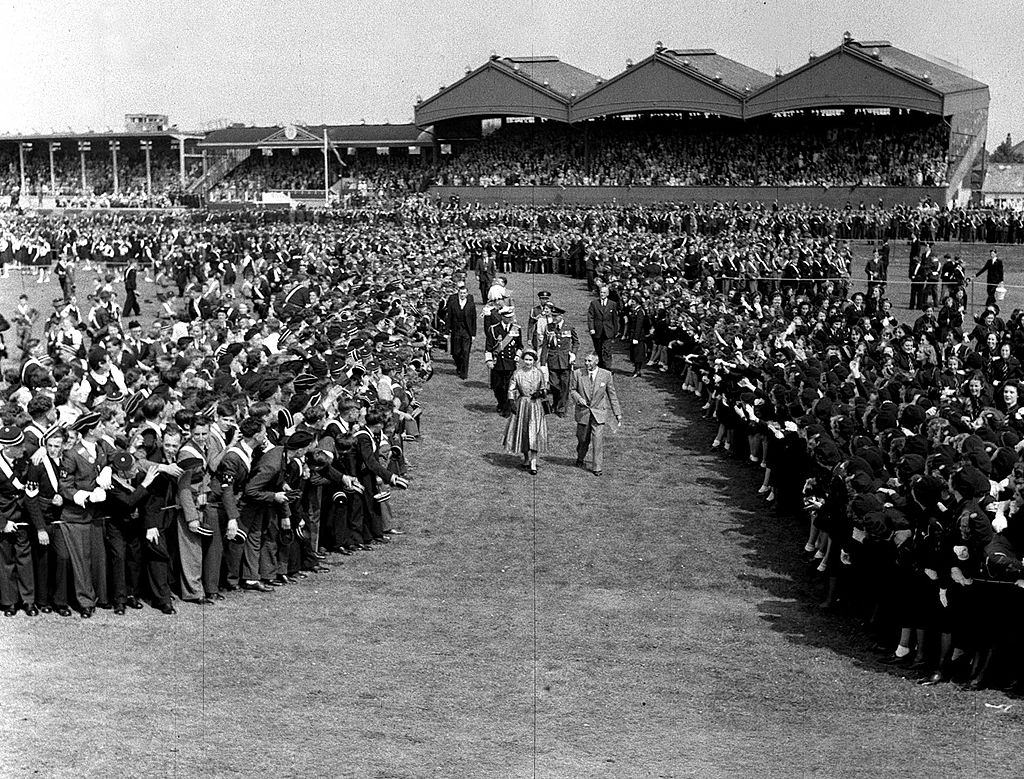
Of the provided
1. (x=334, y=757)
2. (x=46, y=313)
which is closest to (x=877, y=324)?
(x=334, y=757)

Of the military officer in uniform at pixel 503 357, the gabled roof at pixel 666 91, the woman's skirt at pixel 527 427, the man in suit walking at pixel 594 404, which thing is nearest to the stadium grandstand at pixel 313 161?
the gabled roof at pixel 666 91

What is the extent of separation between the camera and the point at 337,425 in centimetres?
1391

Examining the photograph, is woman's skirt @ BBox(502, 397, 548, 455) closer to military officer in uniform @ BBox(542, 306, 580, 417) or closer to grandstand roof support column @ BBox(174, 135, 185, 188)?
military officer in uniform @ BBox(542, 306, 580, 417)

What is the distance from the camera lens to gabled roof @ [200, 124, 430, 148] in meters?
78.2

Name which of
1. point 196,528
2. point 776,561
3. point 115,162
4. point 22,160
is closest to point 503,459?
point 776,561

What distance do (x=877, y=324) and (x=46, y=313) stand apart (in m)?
22.2

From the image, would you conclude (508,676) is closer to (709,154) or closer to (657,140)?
(709,154)

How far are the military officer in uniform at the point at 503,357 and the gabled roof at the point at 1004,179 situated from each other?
53.6 meters

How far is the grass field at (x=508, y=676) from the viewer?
9.09 metres

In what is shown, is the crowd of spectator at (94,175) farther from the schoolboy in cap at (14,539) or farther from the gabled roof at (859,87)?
the schoolboy in cap at (14,539)

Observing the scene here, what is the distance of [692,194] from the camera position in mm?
65312

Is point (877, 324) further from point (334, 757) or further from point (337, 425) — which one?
point (334, 757)

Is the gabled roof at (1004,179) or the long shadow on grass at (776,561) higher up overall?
the gabled roof at (1004,179)

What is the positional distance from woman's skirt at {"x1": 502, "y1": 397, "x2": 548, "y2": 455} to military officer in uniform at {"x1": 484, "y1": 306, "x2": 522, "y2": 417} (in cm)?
351
